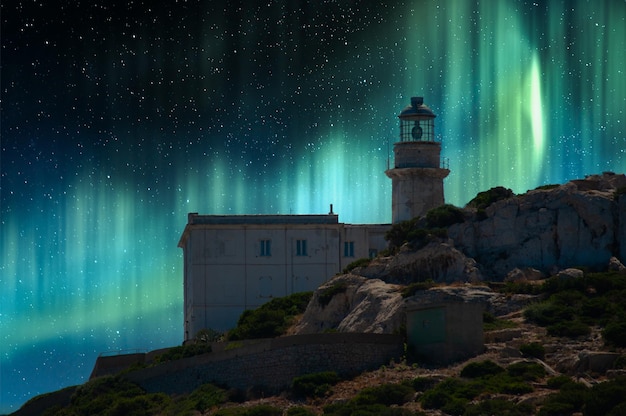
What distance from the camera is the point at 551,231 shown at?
3829 inches

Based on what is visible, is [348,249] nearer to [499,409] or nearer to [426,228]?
[426,228]

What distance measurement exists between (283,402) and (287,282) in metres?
29.6

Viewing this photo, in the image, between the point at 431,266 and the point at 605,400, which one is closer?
the point at 605,400

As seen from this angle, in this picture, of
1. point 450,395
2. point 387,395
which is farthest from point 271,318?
point 450,395

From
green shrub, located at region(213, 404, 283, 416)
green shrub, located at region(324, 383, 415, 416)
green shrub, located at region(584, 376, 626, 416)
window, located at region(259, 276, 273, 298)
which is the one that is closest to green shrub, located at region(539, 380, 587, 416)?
green shrub, located at region(584, 376, 626, 416)

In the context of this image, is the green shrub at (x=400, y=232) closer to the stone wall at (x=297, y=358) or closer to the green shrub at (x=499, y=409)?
the stone wall at (x=297, y=358)

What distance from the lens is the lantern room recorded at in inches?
4505

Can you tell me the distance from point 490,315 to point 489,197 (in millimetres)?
12710

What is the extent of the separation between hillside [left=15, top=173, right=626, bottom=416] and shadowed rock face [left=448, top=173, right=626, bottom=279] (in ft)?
0.23

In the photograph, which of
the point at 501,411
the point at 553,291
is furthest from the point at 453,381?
the point at 553,291

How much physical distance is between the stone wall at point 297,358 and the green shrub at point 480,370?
4632 mm

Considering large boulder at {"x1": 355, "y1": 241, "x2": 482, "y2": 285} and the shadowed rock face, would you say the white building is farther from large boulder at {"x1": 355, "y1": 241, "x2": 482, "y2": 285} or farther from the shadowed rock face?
large boulder at {"x1": 355, "y1": 241, "x2": 482, "y2": 285}

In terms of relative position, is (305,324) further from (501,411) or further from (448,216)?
(501,411)

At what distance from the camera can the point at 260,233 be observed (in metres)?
112
